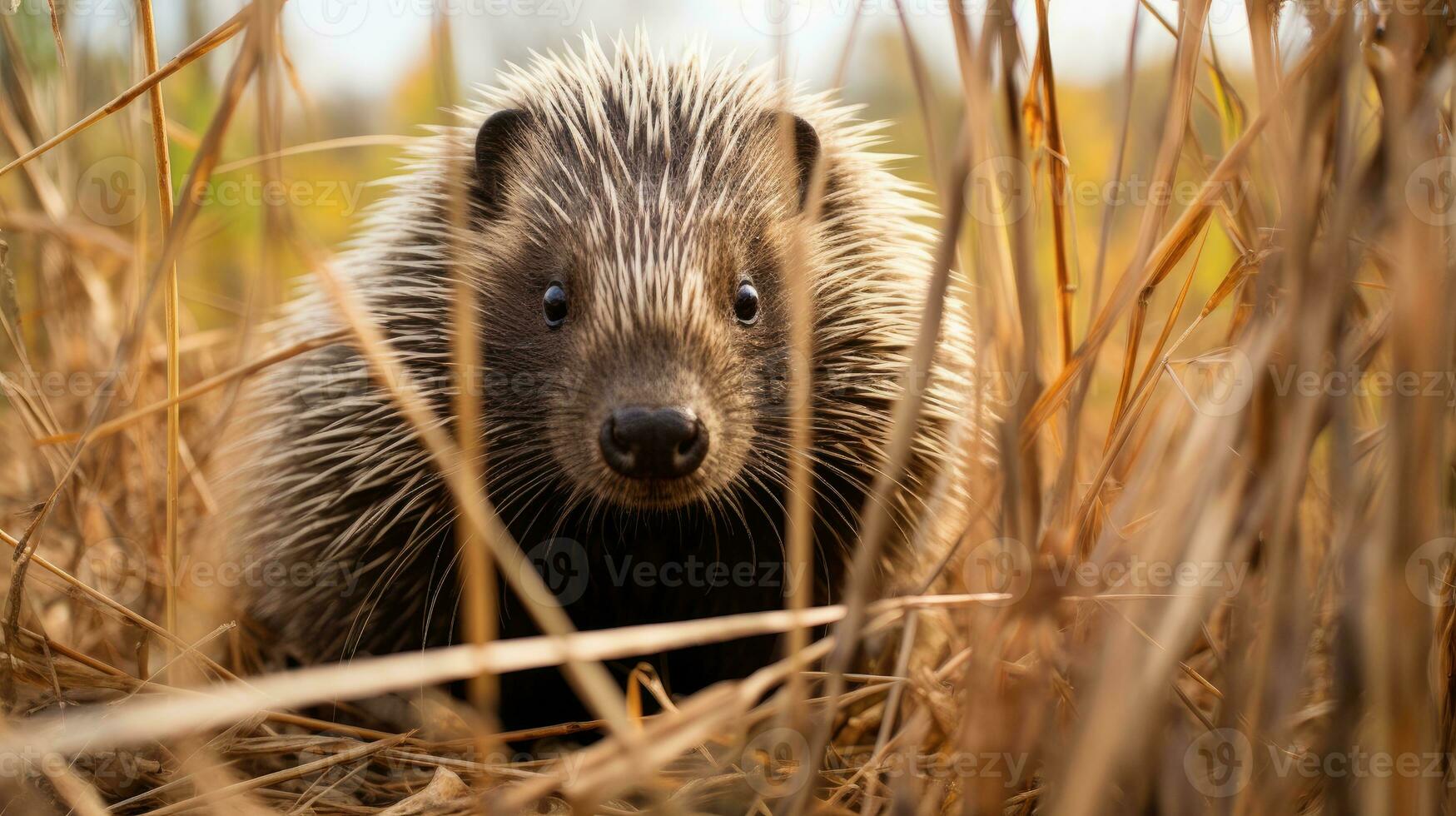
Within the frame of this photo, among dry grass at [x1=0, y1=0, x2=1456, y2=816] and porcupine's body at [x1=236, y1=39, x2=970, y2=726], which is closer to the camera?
dry grass at [x1=0, y1=0, x2=1456, y2=816]

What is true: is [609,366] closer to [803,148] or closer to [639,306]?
[639,306]

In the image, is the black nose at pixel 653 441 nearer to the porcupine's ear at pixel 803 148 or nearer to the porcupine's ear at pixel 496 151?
the porcupine's ear at pixel 803 148

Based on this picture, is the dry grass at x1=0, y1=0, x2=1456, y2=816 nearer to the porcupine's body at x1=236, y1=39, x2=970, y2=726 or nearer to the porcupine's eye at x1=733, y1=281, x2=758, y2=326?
the porcupine's body at x1=236, y1=39, x2=970, y2=726

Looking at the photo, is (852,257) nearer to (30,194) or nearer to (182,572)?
(182,572)

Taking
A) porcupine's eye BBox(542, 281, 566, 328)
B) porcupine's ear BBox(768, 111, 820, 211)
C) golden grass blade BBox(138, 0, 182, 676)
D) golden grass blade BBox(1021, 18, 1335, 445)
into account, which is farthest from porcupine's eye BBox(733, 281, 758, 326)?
golden grass blade BBox(138, 0, 182, 676)

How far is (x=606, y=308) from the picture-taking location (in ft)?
10.3

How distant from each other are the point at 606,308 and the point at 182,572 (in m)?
2.50

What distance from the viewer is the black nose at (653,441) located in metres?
2.84

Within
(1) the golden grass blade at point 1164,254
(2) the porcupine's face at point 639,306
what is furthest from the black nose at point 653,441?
(1) the golden grass blade at point 1164,254

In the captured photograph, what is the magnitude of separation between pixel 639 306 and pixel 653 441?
467 millimetres

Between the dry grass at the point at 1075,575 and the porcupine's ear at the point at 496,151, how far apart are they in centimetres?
102

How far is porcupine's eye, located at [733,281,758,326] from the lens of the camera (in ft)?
10.9

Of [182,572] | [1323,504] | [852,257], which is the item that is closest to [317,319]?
[182,572]

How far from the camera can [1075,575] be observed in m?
2.38
